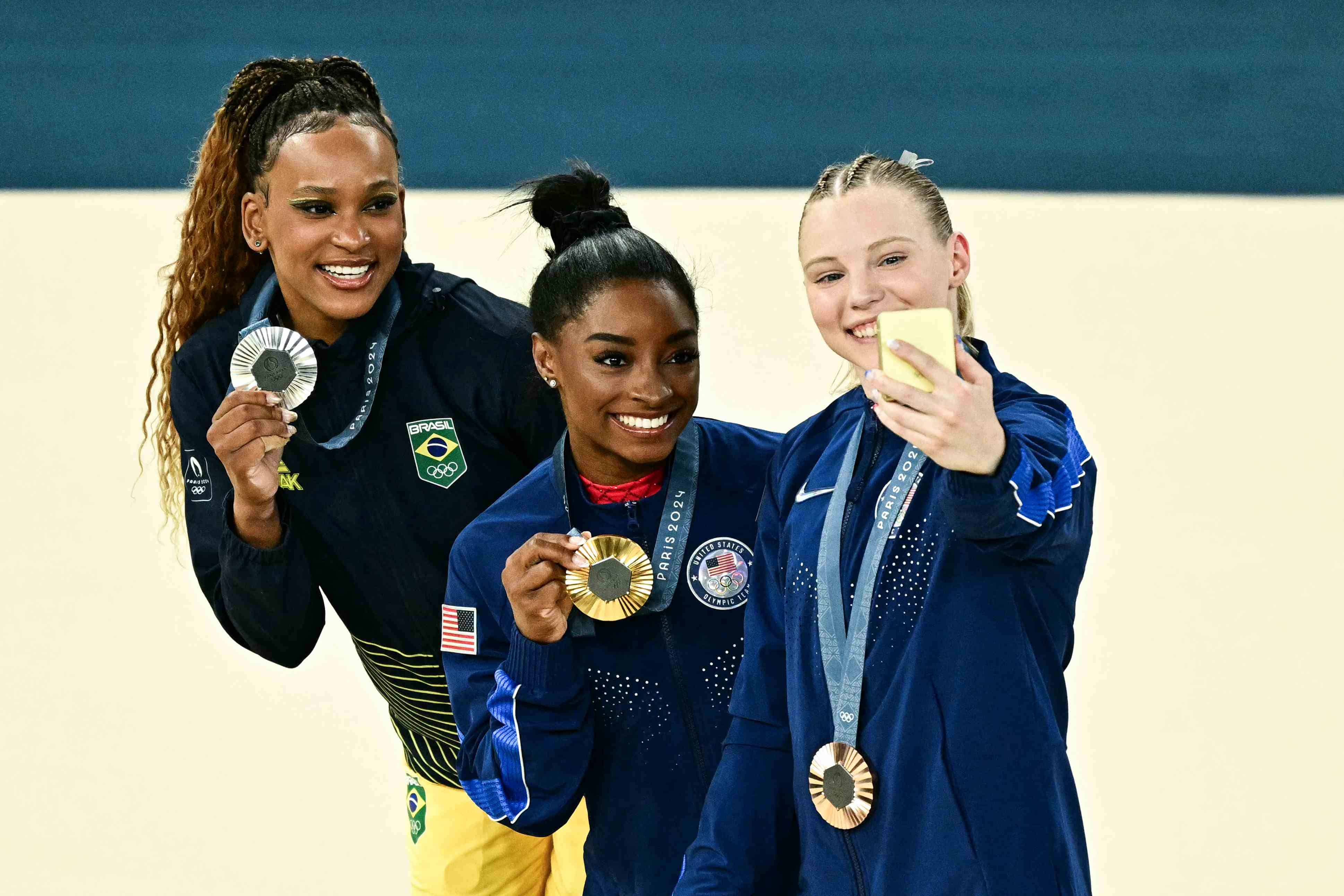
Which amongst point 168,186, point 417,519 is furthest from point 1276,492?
point 168,186

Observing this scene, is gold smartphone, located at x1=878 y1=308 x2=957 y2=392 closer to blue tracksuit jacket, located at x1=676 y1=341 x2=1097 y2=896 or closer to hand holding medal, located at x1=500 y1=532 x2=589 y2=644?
blue tracksuit jacket, located at x1=676 y1=341 x2=1097 y2=896

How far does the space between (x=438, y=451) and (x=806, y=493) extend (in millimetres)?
930

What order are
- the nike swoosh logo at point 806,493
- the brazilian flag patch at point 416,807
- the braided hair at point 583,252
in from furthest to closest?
1. the brazilian flag patch at point 416,807
2. the braided hair at point 583,252
3. the nike swoosh logo at point 806,493

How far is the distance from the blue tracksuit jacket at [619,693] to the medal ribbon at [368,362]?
0.44 m

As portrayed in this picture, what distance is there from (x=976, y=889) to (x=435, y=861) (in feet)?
5.04

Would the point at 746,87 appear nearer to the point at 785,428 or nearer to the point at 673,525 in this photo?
the point at 785,428

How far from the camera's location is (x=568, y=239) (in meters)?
2.58

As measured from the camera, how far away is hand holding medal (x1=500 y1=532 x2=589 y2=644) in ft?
7.30

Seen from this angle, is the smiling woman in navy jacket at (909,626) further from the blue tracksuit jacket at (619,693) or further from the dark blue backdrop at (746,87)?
the dark blue backdrop at (746,87)

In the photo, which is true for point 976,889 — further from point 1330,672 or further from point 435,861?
point 1330,672

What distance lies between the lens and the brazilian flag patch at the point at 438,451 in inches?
111

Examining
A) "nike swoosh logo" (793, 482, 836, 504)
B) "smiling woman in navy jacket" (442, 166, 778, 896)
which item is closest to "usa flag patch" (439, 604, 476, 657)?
"smiling woman in navy jacket" (442, 166, 778, 896)

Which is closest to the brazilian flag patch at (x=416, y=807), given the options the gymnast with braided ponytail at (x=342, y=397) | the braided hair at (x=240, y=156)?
the gymnast with braided ponytail at (x=342, y=397)

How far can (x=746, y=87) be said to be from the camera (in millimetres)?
6859
